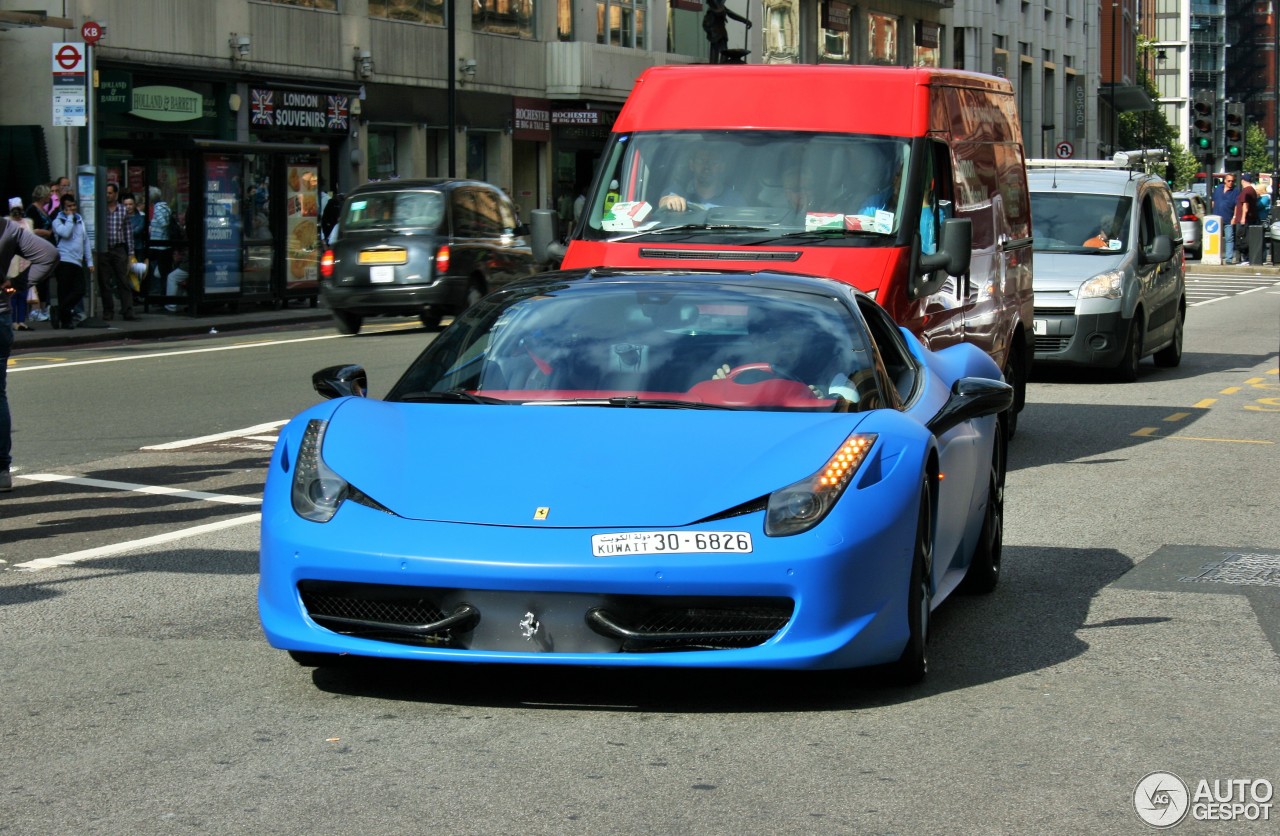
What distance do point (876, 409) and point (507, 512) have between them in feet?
4.68

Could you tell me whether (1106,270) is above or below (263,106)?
below

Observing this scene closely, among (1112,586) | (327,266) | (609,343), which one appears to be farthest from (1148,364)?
(609,343)

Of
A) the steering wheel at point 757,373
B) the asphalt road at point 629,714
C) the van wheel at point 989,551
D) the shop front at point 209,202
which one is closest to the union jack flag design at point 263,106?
the shop front at point 209,202

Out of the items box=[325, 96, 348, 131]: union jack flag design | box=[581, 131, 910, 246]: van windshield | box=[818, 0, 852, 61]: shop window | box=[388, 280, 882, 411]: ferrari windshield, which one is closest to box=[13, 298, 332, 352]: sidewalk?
box=[325, 96, 348, 131]: union jack flag design

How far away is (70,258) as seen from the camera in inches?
976

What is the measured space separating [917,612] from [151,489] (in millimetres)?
6155

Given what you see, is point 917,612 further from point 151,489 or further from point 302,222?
point 302,222

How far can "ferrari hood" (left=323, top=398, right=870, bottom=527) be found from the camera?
568 cm

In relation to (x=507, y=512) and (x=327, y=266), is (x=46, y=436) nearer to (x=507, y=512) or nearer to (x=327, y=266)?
(x=507, y=512)

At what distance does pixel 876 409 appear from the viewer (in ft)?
21.3

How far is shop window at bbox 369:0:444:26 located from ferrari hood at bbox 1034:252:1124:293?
916 inches

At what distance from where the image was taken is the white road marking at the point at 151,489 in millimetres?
10680

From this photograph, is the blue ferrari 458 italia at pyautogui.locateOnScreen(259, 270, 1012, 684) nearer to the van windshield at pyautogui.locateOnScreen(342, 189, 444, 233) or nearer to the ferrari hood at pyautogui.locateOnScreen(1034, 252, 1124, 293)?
the ferrari hood at pyautogui.locateOnScreen(1034, 252, 1124, 293)

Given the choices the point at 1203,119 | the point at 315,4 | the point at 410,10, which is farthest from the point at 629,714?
the point at 1203,119
